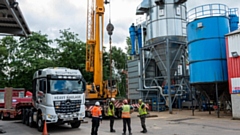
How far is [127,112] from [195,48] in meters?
10.8

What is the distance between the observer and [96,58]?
19.7 meters

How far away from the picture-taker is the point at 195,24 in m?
19.7

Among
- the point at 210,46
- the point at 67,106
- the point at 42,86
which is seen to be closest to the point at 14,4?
the point at 42,86

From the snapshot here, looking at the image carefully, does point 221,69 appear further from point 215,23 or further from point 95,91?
point 95,91

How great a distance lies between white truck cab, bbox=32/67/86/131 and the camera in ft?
39.8

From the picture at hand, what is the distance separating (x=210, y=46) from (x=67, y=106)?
12119mm

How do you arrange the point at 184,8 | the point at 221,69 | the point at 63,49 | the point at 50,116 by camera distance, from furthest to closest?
the point at 63,49, the point at 184,8, the point at 221,69, the point at 50,116

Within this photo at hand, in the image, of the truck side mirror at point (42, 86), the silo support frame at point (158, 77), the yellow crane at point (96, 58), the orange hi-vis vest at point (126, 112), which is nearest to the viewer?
the orange hi-vis vest at point (126, 112)

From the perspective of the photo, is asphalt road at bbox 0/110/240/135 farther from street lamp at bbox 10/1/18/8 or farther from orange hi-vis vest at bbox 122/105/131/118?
street lamp at bbox 10/1/18/8

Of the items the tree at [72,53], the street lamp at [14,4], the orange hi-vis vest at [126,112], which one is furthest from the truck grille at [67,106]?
the tree at [72,53]

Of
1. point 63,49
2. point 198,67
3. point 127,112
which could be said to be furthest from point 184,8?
point 63,49

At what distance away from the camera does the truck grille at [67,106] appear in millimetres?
12198

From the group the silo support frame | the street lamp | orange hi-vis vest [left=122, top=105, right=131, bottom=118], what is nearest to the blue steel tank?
the silo support frame

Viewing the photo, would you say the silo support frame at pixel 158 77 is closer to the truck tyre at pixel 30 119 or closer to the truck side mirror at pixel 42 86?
the truck tyre at pixel 30 119
